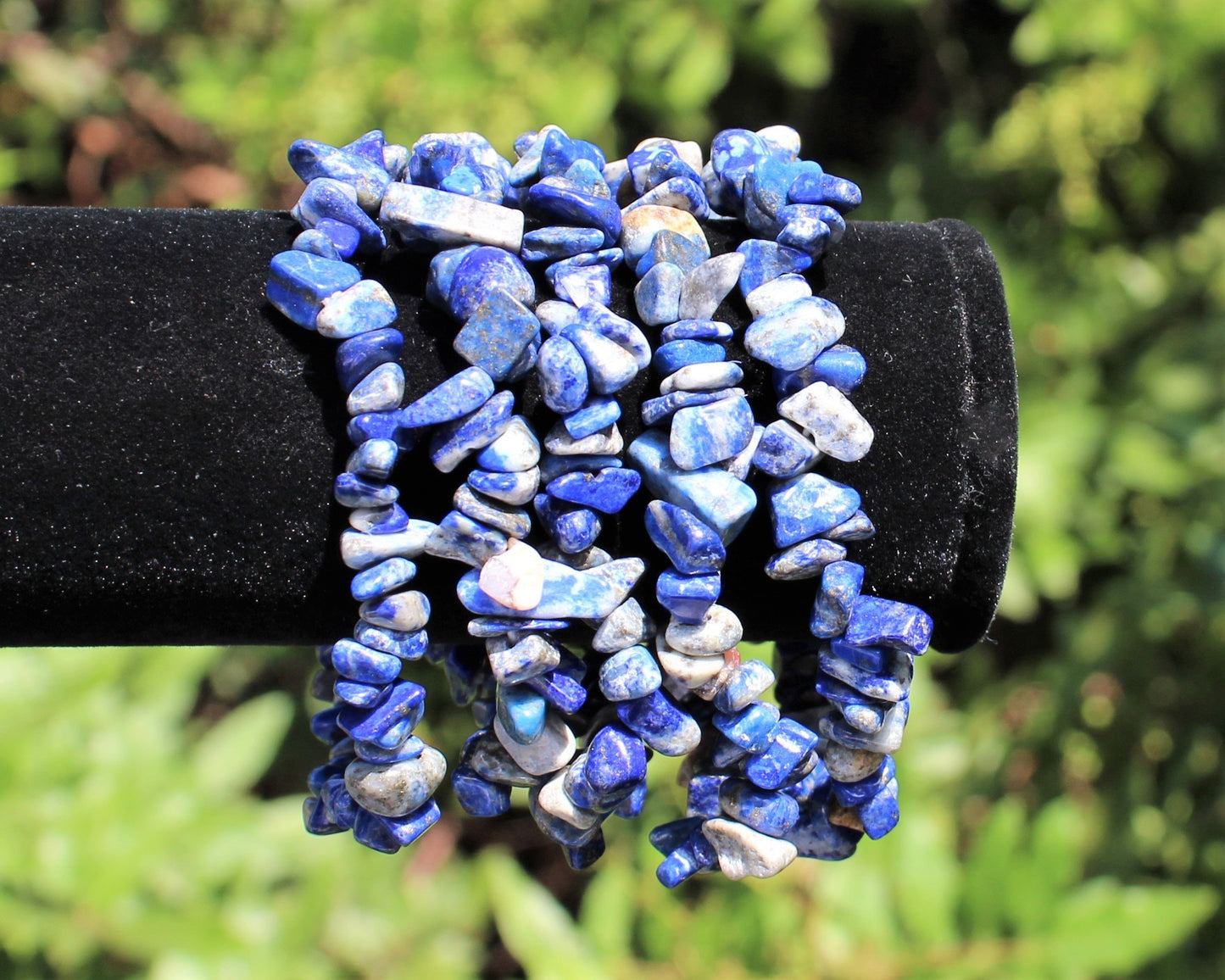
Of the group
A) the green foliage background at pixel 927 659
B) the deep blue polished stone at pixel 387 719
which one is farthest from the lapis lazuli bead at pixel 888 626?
the green foliage background at pixel 927 659

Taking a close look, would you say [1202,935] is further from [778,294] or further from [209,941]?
[778,294]

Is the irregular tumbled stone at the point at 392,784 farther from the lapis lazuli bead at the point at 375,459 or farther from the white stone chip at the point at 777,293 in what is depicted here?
the white stone chip at the point at 777,293

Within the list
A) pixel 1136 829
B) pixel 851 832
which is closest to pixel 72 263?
pixel 851 832

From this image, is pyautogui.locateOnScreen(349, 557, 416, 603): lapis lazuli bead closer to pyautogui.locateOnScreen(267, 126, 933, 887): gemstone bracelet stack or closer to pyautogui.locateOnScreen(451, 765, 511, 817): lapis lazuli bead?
pyautogui.locateOnScreen(267, 126, 933, 887): gemstone bracelet stack

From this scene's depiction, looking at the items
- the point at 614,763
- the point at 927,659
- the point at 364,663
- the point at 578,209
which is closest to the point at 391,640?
the point at 364,663

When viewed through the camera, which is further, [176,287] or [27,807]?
[27,807]

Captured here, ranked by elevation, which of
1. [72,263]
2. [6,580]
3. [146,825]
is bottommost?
[146,825]
